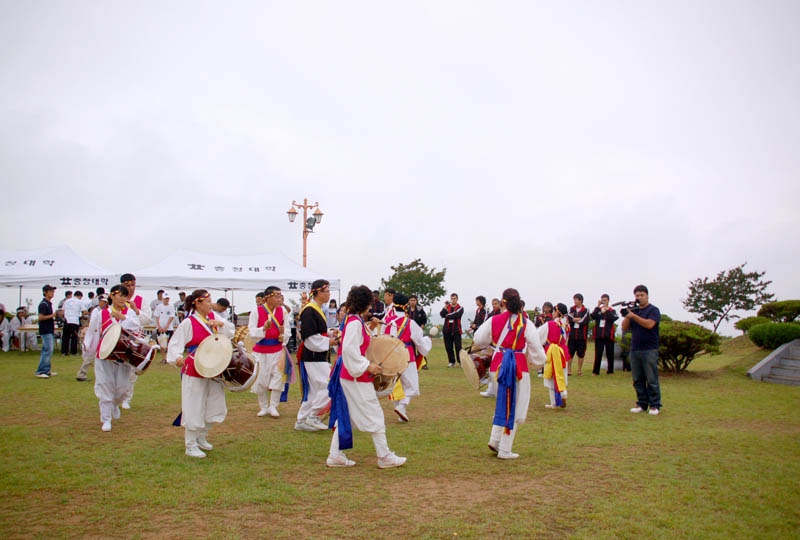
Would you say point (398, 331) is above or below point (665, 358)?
above

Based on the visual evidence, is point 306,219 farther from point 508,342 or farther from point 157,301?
point 508,342

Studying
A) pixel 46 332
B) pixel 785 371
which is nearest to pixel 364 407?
pixel 46 332

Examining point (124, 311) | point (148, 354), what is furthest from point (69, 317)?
point (148, 354)

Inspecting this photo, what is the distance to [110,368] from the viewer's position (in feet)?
24.2

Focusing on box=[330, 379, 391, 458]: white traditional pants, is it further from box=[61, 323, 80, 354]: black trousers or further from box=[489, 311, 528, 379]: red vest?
box=[61, 323, 80, 354]: black trousers

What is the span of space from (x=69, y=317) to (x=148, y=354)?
1079 cm

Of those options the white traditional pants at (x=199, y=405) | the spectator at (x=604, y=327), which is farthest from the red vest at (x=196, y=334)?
the spectator at (x=604, y=327)

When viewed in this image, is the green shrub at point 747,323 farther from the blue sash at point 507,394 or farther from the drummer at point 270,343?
the drummer at point 270,343

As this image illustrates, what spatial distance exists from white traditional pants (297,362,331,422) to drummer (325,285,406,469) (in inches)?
52.9

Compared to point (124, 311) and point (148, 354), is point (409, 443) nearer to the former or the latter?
point (148, 354)

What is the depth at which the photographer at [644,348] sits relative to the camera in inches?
328

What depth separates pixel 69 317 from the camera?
15.8 m

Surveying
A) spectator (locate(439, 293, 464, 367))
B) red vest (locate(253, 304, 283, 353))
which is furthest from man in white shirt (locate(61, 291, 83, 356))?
spectator (locate(439, 293, 464, 367))

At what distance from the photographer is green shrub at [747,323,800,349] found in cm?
1319
